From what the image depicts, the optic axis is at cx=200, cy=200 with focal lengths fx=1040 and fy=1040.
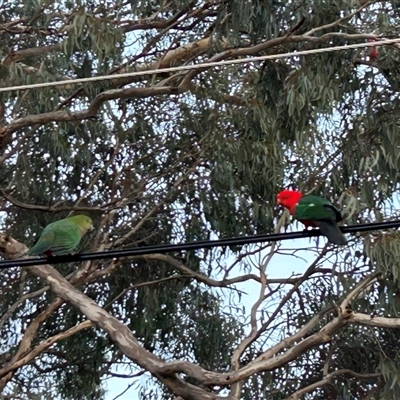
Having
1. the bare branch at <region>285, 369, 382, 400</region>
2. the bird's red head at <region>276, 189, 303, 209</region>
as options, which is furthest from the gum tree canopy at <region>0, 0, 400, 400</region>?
the bird's red head at <region>276, 189, 303, 209</region>

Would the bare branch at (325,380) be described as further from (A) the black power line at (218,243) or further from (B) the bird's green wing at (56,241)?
(A) the black power line at (218,243)

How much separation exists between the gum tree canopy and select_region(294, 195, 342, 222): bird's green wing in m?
2.70

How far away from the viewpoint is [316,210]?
4.94 meters

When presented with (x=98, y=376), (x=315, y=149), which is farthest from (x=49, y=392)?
(x=315, y=149)

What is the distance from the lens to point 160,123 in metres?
9.38

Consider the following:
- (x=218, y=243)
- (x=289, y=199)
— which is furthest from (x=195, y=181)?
(x=218, y=243)

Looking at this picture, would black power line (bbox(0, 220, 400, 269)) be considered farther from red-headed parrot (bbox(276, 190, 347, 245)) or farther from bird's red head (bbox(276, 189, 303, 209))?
bird's red head (bbox(276, 189, 303, 209))

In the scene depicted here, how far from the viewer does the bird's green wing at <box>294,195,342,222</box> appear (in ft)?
16.0

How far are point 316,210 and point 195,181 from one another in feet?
14.3

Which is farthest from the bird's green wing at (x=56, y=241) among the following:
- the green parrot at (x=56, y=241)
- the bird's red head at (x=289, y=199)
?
the bird's red head at (x=289, y=199)

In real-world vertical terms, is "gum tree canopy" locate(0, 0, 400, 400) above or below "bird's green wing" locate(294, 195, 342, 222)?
above

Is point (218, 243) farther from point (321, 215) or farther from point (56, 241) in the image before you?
point (56, 241)

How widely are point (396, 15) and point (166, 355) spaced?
382cm

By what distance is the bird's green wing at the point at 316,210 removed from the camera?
16.0 feet
